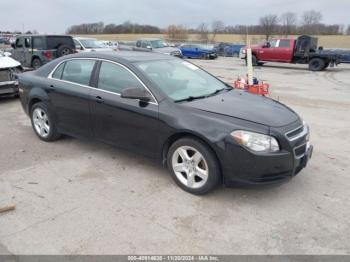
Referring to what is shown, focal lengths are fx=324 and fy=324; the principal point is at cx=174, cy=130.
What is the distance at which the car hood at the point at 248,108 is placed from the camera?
356 cm

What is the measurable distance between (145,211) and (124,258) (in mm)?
735

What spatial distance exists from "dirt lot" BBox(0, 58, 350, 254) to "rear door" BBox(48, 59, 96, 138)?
1.43ft

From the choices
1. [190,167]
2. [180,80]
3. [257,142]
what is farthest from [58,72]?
[257,142]

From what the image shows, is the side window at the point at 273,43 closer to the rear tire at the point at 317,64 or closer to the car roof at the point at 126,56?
the rear tire at the point at 317,64

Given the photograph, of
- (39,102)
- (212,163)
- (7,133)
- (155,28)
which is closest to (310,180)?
(212,163)

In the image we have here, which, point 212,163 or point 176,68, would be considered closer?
point 212,163

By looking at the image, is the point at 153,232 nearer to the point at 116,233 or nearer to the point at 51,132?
the point at 116,233

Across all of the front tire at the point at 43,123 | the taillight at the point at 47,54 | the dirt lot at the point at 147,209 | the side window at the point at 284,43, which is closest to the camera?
the dirt lot at the point at 147,209

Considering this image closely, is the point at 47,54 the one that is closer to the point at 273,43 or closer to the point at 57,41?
the point at 57,41

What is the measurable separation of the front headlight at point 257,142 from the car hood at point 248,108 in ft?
0.61

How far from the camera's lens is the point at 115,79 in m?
4.36

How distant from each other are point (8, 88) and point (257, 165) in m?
7.66

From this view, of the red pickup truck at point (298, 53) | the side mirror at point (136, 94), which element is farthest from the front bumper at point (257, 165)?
the red pickup truck at point (298, 53)

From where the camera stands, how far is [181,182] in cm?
387
